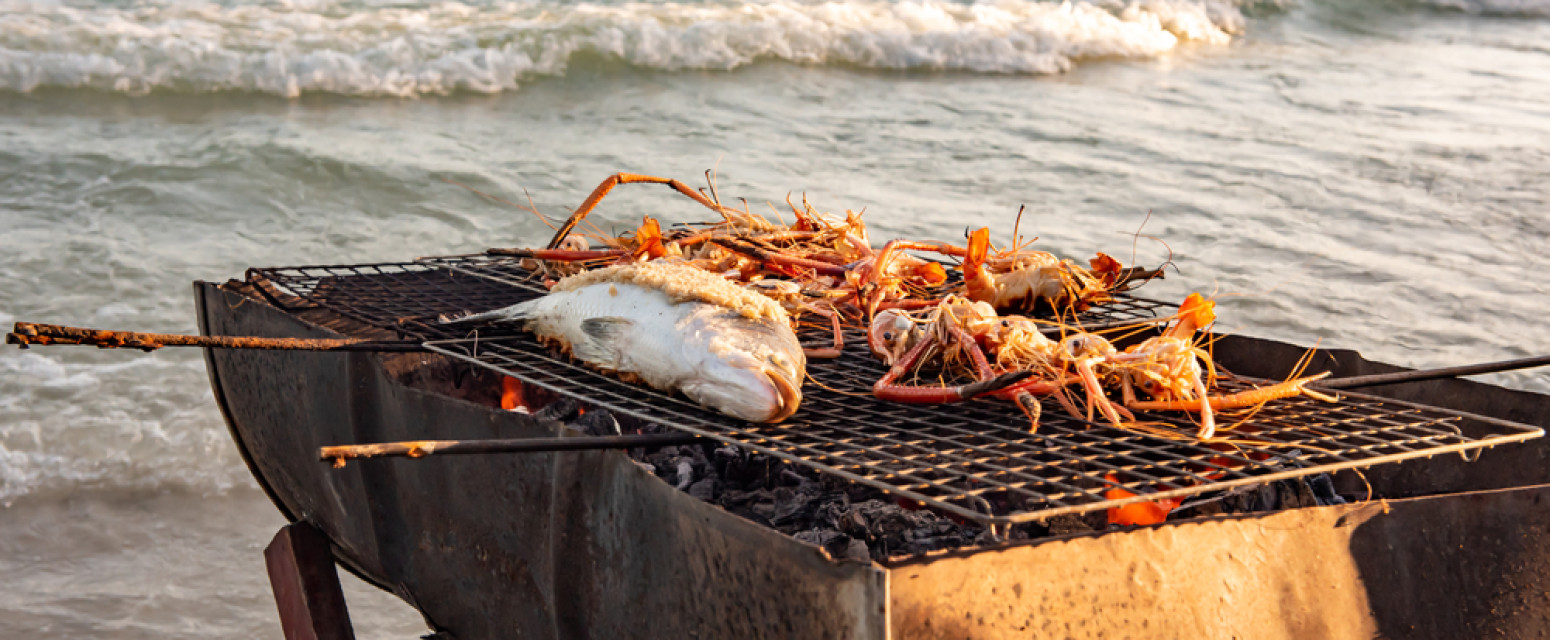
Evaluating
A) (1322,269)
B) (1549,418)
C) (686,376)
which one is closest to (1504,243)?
(1322,269)

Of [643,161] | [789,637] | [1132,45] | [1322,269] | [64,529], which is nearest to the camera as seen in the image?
[789,637]

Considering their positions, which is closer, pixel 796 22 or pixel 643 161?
pixel 643 161

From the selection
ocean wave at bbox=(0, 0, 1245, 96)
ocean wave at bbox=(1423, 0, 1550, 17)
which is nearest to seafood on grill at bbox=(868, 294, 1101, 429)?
ocean wave at bbox=(0, 0, 1245, 96)

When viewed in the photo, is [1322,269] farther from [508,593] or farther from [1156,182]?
[508,593]

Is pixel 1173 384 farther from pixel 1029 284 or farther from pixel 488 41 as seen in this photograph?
pixel 488 41

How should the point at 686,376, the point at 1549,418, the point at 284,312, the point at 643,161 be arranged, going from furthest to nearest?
the point at 643,161, the point at 284,312, the point at 1549,418, the point at 686,376

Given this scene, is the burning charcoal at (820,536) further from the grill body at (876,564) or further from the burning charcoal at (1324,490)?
the burning charcoal at (1324,490)

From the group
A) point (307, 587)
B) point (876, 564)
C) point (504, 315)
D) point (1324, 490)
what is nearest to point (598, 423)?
point (504, 315)
